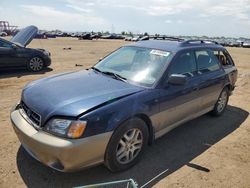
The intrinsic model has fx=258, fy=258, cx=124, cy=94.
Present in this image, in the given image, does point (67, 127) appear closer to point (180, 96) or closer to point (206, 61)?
point (180, 96)

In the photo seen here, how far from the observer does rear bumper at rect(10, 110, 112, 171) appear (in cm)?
279

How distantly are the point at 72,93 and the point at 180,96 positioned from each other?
1.76 meters

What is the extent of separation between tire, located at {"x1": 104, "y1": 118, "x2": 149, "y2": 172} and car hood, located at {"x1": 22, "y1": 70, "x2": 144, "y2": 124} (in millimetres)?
412

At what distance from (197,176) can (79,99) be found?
1.87 meters

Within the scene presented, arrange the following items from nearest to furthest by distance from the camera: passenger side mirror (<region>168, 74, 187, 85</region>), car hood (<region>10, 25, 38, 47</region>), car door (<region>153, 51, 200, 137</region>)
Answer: passenger side mirror (<region>168, 74, 187, 85</region>)
car door (<region>153, 51, 200, 137</region>)
car hood (<region>10, 25, 38, 47</region>)

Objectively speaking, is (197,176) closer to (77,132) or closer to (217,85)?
(77,132)

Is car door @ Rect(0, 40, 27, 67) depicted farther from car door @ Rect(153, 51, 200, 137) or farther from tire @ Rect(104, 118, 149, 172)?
tire @ Rect(104, 118, 149, 172)

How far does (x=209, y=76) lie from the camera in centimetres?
500

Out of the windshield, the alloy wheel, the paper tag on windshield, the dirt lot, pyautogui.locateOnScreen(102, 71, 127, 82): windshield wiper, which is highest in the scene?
the paper tag on windshield

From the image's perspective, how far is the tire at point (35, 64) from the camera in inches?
391

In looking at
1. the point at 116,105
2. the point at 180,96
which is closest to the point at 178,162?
the point at 180,96

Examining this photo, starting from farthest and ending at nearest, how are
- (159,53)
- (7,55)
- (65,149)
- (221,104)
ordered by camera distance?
(7,55)
(221,104)
(159,53)
(65,149)

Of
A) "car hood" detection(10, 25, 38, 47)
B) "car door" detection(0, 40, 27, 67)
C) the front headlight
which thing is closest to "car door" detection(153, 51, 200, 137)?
the front headlight

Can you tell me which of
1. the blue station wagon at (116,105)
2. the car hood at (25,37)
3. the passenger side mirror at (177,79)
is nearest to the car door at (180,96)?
the blue station wagon at (116,105)
